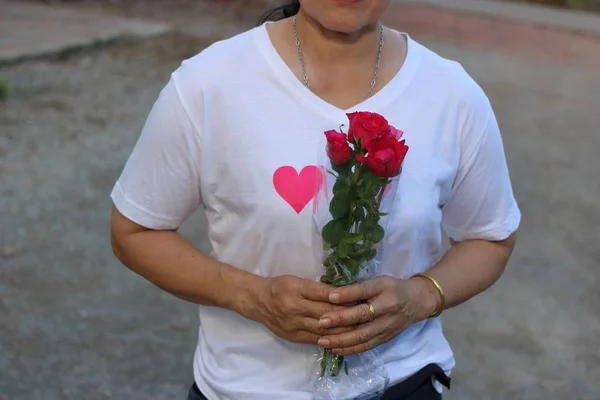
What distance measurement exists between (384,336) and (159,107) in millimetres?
673

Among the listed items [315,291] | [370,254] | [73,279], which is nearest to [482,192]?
[370,254]

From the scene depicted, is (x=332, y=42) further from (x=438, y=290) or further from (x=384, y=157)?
(x=438, y=290)

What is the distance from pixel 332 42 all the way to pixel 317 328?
635mm

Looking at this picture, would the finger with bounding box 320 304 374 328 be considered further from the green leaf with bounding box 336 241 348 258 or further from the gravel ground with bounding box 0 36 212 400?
the gravel ground with bounding box 0 36 212 400

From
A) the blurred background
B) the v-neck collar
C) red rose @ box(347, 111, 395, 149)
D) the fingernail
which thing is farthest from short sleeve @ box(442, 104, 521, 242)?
the blurred background

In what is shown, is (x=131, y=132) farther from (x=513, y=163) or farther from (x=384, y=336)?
(x=384, y=336)

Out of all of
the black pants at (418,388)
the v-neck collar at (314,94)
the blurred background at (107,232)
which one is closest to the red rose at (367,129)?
the v-neck collar at (314,94)

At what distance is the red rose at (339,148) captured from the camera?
5.55 feet

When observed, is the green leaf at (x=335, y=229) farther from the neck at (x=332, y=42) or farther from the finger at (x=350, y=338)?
the neck at (x=332, y=42)

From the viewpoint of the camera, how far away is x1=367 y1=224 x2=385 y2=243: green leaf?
5.75ft

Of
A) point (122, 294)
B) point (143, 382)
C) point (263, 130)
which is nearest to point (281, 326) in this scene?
point (263, 130)

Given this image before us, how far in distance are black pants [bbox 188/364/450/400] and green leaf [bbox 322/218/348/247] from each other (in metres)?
0.44

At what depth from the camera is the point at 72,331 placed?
4301 millimetres

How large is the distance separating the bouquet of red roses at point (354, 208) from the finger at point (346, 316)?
55 millimetres
